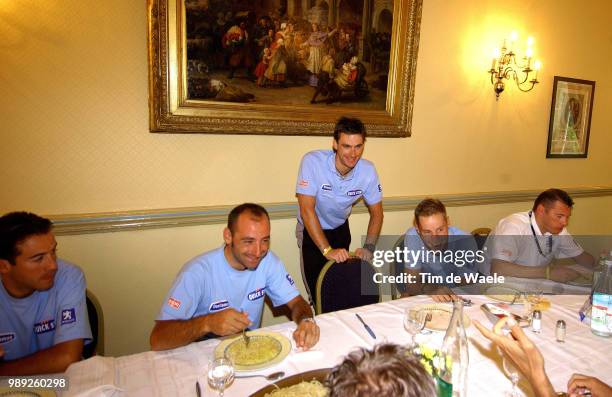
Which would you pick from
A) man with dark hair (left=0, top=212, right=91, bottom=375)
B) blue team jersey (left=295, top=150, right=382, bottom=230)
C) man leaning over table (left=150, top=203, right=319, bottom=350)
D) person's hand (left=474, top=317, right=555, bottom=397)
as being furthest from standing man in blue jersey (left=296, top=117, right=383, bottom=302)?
person's hand (left=474, top=317, right=555, bottom=397)

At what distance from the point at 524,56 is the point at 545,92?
1.90 ft

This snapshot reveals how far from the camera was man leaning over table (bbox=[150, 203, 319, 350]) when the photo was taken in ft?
5.16

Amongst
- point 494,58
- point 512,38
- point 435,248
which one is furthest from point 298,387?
point 512,38

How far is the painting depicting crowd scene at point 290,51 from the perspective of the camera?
2.76m

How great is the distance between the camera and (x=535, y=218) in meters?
2.84

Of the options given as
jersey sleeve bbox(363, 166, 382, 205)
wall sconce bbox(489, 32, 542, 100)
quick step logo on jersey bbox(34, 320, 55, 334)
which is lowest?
quick step logo on jersey bbox(34, 320, 55, 334)

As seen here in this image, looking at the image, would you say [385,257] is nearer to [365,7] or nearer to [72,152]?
[365,7]

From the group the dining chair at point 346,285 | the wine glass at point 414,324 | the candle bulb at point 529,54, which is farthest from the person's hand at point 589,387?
the candle bulb at point 529,54

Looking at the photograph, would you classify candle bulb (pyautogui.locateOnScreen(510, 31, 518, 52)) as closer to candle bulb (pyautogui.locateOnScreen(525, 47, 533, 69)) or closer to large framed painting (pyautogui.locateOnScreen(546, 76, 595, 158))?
candle bulb (pyautogui.locateOnScreen(525, 47, 533, 69))

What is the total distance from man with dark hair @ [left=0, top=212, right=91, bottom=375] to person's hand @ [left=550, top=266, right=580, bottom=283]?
9.22 feet

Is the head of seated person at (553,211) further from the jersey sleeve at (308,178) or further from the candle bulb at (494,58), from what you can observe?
the candle bulb at (494,58)

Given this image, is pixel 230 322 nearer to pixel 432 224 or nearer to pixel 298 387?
pixel 298 387

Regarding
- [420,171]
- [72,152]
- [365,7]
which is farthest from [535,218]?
[72,152]

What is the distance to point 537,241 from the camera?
2.84 meters
